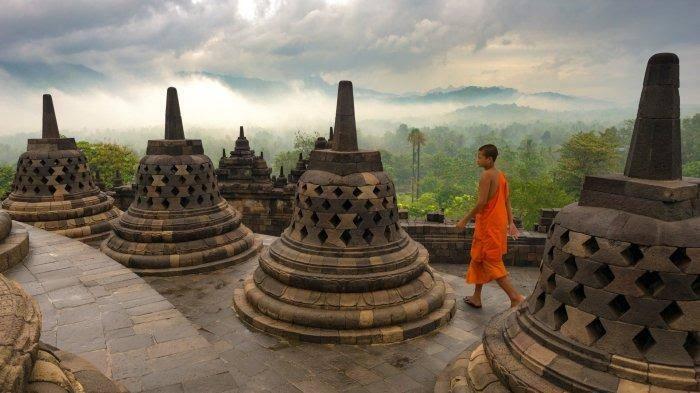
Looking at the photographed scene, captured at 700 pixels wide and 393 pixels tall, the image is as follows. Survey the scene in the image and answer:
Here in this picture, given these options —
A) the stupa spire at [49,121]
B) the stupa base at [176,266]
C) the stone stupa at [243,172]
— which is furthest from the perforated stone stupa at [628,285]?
the stone stupa at [243,172]

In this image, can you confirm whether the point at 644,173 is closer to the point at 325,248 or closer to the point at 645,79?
the point at 645,79

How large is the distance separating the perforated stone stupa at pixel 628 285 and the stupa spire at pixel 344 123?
3740 mm

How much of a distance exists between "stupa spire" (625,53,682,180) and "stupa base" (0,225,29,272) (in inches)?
294

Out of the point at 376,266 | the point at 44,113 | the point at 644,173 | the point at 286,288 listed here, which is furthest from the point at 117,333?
the point at 44,113

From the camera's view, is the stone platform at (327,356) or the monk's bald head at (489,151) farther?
the monk's bald head at (489,151)

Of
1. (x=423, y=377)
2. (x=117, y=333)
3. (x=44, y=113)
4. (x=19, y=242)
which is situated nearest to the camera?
(x=117, y=333)

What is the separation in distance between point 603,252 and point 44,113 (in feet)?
44.6

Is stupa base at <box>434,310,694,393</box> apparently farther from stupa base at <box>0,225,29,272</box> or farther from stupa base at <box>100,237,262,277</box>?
stupa base at <box>100,237,262,277</box>

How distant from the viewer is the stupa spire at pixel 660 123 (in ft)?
12.0

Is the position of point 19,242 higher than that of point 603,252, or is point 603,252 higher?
point 603,252

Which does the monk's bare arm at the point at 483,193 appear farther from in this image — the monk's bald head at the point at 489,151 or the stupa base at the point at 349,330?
the stupa base at the point at 349,330

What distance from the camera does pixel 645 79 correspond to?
3766mm

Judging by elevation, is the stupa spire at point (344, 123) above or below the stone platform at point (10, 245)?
above

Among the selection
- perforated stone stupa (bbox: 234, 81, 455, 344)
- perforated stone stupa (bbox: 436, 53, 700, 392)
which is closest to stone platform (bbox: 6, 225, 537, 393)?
perforated stone stupa (bbox: 234, 81, 455, 344)
